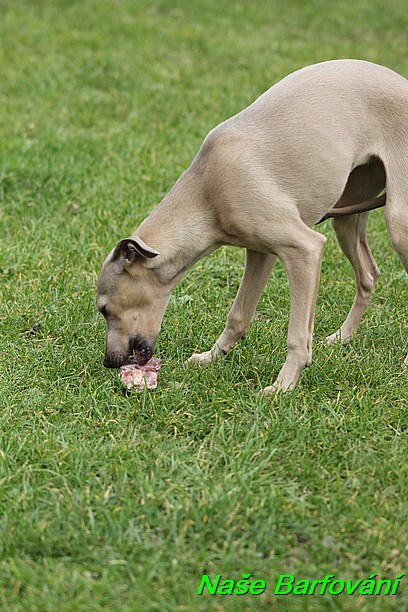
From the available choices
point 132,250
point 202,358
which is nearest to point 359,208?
point 202,358

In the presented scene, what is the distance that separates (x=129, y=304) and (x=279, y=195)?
99cm

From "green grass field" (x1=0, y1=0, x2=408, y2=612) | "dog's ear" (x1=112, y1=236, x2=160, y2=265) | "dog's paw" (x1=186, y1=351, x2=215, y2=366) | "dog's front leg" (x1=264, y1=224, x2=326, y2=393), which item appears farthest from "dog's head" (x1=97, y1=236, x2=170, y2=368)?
"dog's front leg" (x1=264, y1=224, x2=326, y2=393)

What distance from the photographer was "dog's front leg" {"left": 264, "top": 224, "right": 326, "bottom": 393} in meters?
4.25

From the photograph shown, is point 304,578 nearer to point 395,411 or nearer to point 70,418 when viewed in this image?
point 395,411

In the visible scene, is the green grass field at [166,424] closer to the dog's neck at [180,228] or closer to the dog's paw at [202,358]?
the dog's paw at [202,358]

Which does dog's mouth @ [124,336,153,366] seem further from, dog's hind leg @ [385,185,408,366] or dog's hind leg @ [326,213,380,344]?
dog's hind leg @ [385,185,408,366]

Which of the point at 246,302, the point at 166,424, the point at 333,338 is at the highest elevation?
the point at 246,302

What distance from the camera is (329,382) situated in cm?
448

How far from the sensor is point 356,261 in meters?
5.19

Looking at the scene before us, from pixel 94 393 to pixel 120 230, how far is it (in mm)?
2322

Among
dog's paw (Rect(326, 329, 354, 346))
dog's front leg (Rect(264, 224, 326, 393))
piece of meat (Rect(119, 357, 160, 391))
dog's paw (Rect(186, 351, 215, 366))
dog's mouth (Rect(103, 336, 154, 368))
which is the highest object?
dog's front leg (Rect(264, 224, 326, 393))

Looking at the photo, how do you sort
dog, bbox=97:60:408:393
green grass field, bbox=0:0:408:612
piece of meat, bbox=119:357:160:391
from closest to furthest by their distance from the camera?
green grass field, bbox=0:0:408:612 → dog, bbox=97:60:408:393 → piece of meat, bbox=119:357:160:391

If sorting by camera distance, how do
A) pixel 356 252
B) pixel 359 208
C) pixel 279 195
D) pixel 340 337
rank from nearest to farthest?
1. pixel 279 195
2. pixel 359 208
3. pixel 340 337
4. pixel 356 252

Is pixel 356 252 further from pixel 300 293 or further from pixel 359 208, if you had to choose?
pixel 300 293
